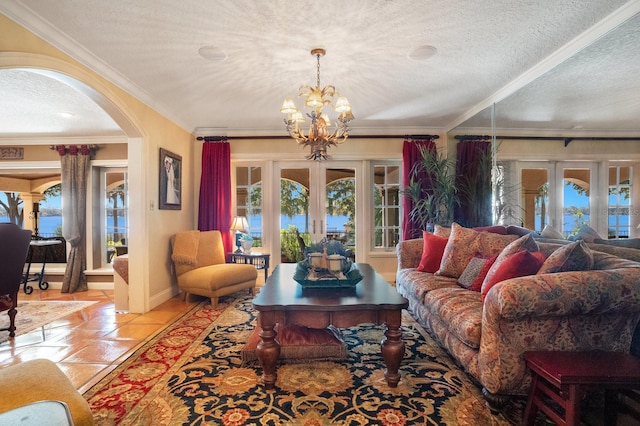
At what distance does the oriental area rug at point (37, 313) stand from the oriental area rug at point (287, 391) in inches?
62.5

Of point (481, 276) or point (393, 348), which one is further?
point (481, 276)

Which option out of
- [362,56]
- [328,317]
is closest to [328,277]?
[328,317]

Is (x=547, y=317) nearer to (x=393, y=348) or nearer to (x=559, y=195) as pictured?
(x=393, y=348)

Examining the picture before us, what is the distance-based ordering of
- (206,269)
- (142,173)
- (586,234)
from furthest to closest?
(206,269) → (142,173) → (586,234)

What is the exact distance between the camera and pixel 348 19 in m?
2.33

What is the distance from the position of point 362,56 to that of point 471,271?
2.08 metres

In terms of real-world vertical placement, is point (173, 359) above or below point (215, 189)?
below

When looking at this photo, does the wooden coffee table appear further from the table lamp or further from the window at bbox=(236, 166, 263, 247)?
the window at bbox=(236, 166, 263, 247)

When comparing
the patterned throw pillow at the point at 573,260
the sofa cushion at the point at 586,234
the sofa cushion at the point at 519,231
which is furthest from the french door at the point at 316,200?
the patterned throw pillow at the point at 573,260

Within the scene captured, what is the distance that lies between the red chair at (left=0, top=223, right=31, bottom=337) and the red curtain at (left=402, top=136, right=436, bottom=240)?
452cm

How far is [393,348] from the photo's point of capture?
6.84 feet

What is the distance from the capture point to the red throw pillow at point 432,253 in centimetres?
344

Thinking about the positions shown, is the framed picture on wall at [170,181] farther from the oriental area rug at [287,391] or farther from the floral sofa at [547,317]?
the floral sofa at [547,317]

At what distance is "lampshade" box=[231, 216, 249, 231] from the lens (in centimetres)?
493
